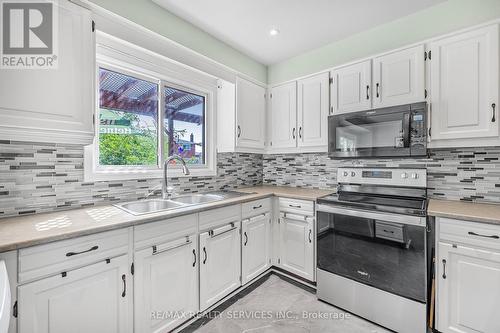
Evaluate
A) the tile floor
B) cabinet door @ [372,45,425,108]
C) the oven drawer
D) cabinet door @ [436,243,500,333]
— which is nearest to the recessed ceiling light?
cabinet door @ [372,45,425,108]

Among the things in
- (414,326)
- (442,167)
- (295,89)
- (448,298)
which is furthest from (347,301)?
(295,89)

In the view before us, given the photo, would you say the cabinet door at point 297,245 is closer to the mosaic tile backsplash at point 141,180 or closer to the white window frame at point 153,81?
the mosaic tile backsplash at point 141,180

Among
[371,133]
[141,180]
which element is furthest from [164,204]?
[371,133]

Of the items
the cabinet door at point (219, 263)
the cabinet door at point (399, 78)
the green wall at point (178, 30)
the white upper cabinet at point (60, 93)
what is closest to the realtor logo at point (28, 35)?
the white upper cabinet at point (60, 93)

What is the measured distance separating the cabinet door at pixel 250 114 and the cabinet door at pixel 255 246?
879 mm

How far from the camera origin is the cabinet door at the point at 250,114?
2.63 meters

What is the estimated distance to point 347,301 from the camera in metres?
1.94

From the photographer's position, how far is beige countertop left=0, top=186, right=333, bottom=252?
105 centimetres

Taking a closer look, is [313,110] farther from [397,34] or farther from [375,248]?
[375,248]

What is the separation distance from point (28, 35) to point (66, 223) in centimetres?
106

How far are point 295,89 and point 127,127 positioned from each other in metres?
1.84

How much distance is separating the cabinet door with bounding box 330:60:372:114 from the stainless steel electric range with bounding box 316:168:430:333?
26.2 inches

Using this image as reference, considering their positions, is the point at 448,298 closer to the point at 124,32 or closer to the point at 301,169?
the point at 301,169

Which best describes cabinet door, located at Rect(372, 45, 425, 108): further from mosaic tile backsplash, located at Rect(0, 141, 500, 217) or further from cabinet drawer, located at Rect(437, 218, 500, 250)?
cabinet drawer, located at Rect(437, 218, 500, 250)
